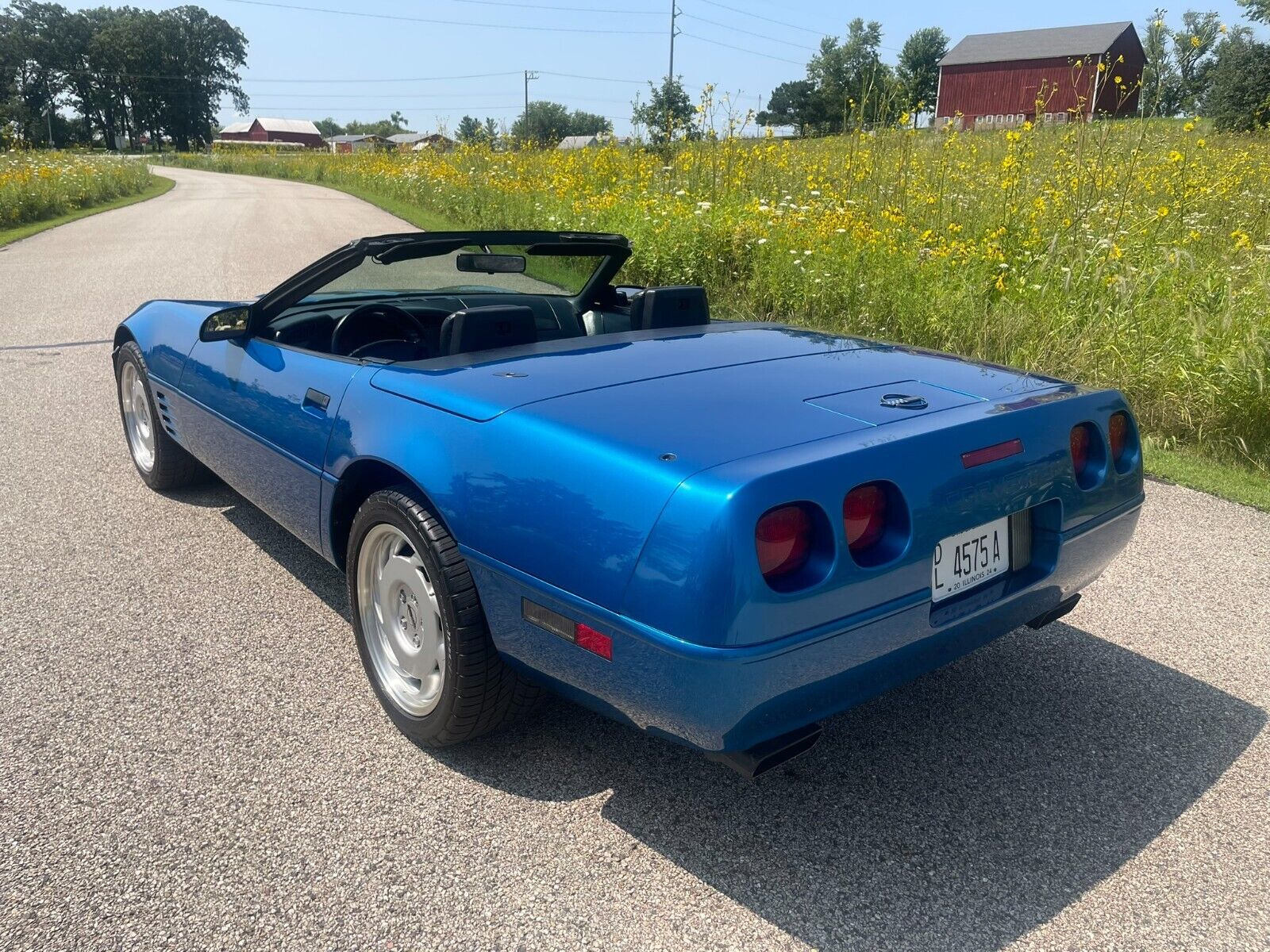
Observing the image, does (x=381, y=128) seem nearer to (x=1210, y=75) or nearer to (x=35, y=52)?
(x=35, y=52)

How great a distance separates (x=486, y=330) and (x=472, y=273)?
2.02 feet

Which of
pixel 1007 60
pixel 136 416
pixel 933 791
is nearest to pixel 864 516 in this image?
pixel 933 791

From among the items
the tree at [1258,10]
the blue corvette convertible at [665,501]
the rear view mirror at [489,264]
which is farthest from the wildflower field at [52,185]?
the tree at [1258,10]

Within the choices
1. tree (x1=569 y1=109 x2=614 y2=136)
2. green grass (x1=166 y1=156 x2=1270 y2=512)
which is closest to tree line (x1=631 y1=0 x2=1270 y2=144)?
green grass (x1=166 y1=156 x2=1270 y2=512)

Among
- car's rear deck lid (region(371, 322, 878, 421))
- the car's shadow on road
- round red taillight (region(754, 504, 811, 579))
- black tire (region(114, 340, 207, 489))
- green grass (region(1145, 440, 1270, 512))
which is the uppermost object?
car's rear deck lid (region(371, 322, 878, 421))

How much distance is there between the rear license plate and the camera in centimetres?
207

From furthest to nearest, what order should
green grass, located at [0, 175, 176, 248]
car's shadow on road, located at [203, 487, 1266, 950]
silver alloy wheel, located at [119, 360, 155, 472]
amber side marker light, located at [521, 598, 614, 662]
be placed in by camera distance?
1. green grass, located at [0, 175, 176, 248]
2. silver alloy wheel, located at [119, 360, 155, 472]
3. car's shadow on road, located at [203, 487, 1266, 950]
4. amber side marker light, located at [521, 598, 614, 662]

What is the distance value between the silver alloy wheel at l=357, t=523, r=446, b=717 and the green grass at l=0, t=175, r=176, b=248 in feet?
56.9

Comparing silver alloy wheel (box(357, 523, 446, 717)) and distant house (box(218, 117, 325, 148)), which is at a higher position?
distant house (box(218, 117, 325, 148))

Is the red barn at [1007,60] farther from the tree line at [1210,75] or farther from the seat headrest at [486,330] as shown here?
the seat headrest at [486,330]

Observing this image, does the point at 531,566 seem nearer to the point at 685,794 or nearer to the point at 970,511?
the point at 685,794

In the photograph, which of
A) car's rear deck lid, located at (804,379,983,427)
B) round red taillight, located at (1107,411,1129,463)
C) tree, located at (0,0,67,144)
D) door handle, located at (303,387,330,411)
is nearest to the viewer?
car's rear deck lid, located at (804,379,983,427)

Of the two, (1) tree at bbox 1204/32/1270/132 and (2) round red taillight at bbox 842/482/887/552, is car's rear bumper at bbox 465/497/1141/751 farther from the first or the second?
(1) tree at bbox 1204/32/1270/132

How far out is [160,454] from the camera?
14.3ft
